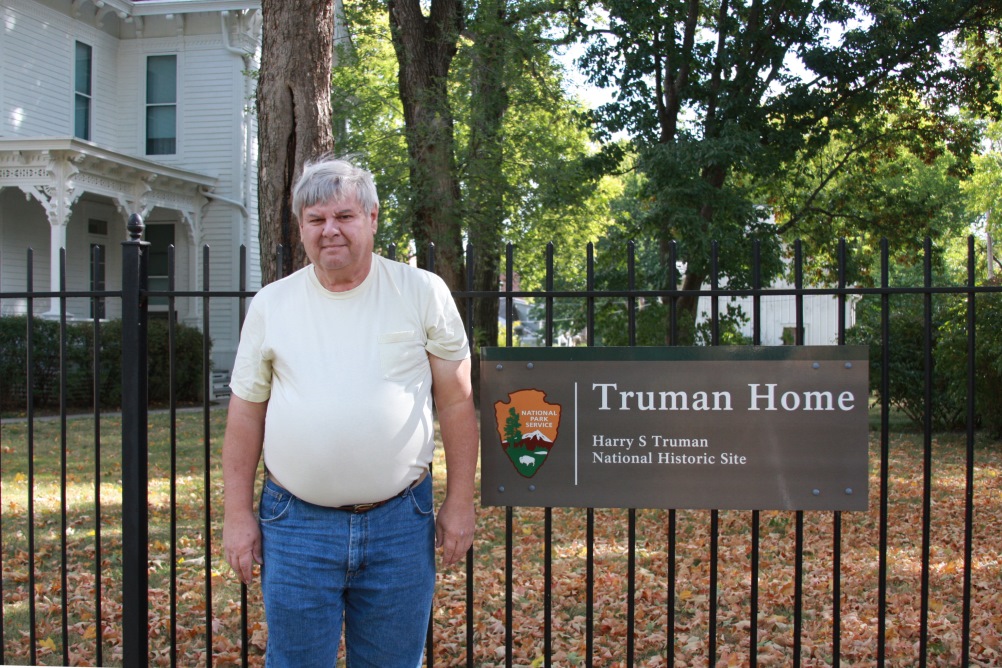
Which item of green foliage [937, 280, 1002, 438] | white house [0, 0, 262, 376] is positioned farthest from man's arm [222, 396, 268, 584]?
white house [0, 0, 262, 376]

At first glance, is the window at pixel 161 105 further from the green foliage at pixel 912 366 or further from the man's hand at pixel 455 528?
the man's hand at pixel 455 528

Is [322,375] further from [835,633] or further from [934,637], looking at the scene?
[934,637]

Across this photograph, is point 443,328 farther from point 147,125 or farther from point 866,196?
point 147,125

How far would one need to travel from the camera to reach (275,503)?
2.69 metres

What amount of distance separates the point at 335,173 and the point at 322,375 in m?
0.59

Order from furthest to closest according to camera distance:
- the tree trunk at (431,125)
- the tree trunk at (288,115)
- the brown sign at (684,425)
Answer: the tree trunk at (431,125) → the tree trunk at (288,115) → the brown sign at (684,425)

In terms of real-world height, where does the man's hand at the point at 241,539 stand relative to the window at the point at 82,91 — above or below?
below

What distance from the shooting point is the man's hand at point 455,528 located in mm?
2789

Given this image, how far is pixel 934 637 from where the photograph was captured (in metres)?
4.64

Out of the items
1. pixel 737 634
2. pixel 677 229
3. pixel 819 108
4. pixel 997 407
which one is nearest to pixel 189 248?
pixel 677 229

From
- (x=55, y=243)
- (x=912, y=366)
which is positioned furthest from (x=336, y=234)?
(x=55, y=243)

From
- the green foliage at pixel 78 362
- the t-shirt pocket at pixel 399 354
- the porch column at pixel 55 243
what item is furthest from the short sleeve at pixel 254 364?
the porch column at pixel 55 243

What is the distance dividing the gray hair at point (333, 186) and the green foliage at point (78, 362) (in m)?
11.8

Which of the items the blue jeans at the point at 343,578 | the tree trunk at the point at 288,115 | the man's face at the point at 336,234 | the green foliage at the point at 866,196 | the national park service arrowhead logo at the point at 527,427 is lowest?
the blue jeans at the point at 343,578
